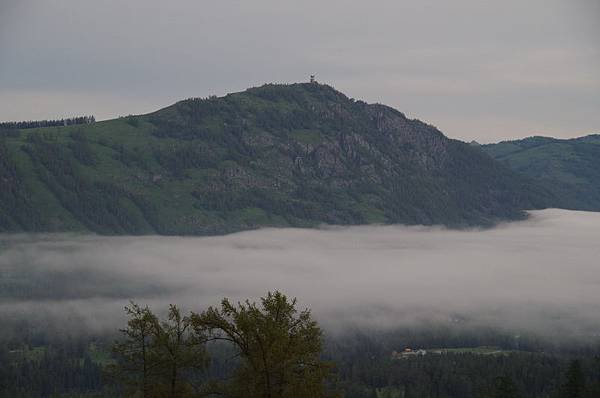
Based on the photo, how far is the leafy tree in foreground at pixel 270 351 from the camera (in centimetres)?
4322

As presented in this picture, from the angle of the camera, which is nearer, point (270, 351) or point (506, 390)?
point (270, 351)

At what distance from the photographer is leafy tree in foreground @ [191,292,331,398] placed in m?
43.2

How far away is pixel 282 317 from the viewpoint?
4506 centimetres

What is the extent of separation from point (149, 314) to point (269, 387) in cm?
952

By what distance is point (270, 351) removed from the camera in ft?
141

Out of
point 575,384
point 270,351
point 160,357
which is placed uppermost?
point 270,351

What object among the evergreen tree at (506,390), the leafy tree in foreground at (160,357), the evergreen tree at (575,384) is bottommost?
the evergreen tree at (506,390)

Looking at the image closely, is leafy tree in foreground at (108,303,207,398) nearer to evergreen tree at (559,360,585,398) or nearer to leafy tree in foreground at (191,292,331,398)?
leafy tree in foreground at (191,292,331,398)

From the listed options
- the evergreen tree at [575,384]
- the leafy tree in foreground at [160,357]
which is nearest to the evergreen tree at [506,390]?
the evergreen tree at [575,384]

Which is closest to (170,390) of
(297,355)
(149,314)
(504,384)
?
(149,314)

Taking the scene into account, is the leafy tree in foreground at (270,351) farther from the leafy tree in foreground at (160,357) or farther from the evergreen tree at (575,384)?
the evergreen tree at (575,384)

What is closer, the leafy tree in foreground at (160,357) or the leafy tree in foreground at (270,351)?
the leafy tree in foreground at (270,351)

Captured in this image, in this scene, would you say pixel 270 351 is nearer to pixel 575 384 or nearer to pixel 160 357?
pixel 160 357

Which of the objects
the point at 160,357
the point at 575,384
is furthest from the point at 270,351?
the point at 575,384
